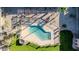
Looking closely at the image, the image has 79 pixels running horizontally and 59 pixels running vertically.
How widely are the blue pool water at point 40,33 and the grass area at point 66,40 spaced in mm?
163

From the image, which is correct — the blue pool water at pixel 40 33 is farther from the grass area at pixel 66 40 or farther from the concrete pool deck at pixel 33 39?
the grass area at pixel 66 40

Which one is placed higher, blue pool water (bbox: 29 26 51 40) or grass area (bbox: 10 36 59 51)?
blue pool water (bbox: 29 26 51 40)

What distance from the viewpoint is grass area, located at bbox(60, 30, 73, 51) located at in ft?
9.41

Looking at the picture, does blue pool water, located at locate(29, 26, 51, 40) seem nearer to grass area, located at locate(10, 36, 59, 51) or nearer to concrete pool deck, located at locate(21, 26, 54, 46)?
concrete pool deck, located at locate(21, 26, 54, 46)

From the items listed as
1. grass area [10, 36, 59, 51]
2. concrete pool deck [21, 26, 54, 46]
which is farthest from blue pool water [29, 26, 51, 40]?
grass area [10, 36, 59, 51]

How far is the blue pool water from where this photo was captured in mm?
2836

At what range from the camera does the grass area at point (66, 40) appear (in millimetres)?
2869

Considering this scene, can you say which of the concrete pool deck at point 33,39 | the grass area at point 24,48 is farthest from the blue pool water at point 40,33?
the grass area at point 24,48

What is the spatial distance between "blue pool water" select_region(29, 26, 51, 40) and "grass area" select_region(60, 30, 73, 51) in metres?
0.16

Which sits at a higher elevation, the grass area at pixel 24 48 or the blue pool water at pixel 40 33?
the blue pool water at pixel 40 33

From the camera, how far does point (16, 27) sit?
2.85m

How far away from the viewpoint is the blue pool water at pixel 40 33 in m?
2.84
